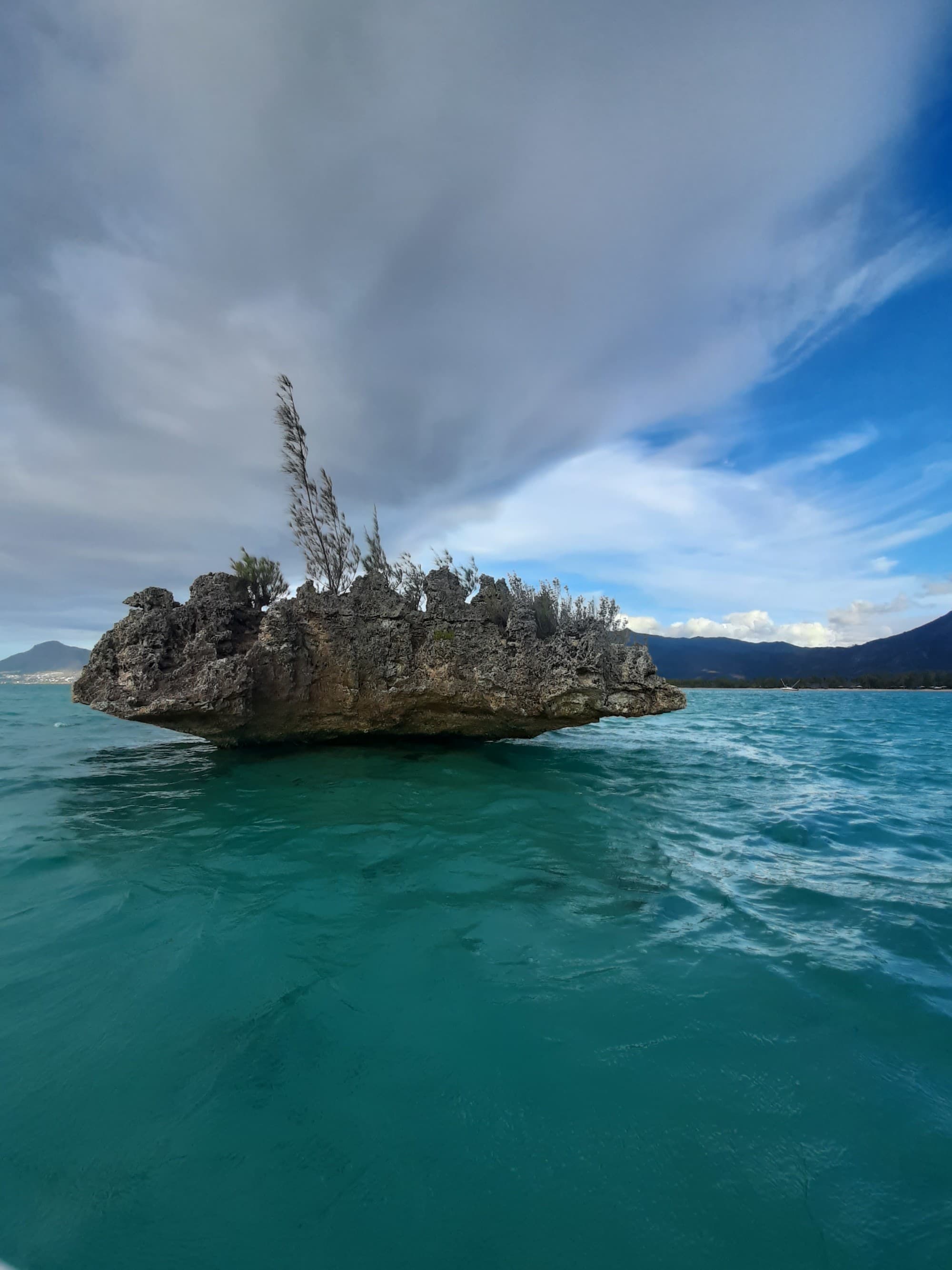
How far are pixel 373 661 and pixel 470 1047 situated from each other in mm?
9095

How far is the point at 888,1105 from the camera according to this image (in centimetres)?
285

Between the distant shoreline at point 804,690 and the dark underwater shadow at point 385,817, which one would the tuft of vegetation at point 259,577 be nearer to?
the dark underwater shadow at point 385,817

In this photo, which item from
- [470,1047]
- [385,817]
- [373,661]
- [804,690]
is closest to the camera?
[470,1047]

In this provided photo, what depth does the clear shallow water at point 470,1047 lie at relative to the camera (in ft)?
7.29

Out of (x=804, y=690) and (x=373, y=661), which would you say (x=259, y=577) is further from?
(x=804, y=690)

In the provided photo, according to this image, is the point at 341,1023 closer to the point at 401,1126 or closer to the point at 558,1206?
the point at 401,1126

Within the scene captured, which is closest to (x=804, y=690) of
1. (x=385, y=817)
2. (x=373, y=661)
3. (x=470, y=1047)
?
(x=373, y=661)

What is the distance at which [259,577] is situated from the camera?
526 inches

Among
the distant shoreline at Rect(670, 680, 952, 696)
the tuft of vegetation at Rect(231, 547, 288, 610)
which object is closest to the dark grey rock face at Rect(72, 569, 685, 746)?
the tuft of vegetation at Rect(231, 547, 288, 610)

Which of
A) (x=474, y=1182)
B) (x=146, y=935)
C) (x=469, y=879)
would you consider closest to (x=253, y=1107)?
(x=474, y=1182)

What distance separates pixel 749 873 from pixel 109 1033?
6.07m

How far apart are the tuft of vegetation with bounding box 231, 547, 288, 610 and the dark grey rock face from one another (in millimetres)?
662

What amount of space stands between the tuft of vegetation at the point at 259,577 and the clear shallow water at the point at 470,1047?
275 inches

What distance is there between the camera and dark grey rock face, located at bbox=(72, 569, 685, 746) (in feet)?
35.6
